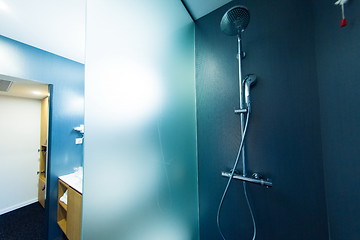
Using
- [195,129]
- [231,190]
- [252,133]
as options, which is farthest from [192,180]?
[252,133]

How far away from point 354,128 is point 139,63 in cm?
109

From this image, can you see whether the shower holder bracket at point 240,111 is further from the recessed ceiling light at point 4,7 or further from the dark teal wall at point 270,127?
the recessed ceiling light at point 4,7

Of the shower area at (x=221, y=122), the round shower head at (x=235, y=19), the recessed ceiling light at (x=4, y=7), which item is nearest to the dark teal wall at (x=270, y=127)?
the shower area at (x=221, y=122)

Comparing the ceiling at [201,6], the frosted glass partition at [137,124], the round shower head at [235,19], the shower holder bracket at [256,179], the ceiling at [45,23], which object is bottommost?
the shower holder bracket at [256,179]

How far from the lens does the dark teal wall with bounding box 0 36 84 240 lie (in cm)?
145

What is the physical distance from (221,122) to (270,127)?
13.6 inches

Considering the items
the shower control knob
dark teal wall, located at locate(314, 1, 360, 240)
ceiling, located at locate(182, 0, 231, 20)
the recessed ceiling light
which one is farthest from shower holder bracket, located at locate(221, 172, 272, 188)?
the recessed ceiling light

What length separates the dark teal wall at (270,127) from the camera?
0.81m

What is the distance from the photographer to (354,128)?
2.00ft

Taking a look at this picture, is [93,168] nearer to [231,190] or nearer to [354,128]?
[231,190]

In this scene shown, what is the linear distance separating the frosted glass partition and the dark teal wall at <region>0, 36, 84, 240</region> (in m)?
1.71

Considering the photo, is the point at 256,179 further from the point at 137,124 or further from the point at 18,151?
the point at 18,151

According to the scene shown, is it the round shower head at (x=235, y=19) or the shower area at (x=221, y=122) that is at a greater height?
the round shower head at (x=235, y=19)

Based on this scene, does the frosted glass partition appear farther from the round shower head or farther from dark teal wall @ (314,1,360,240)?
dark teal wall @ (314,1,360,240)
